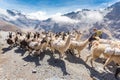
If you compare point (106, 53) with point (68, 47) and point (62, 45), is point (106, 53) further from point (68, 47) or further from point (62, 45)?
point (62, 45)

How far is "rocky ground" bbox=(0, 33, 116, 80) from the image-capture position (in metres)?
22.2

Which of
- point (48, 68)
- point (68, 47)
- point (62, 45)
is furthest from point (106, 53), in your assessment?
point (48, 68)

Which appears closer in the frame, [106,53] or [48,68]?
[48,68]

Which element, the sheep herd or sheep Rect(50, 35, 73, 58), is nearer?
the sheep herd

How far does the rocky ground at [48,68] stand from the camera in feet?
72.7

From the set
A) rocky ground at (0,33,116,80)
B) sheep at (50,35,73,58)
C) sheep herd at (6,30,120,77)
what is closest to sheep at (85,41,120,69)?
sheep herd at (6,30,120,77)

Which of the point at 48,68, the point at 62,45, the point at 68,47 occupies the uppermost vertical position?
the point at 62,45

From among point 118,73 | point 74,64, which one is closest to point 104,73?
point 118,73

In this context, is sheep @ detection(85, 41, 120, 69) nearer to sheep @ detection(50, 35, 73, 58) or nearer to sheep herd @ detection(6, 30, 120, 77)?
sheep herd @ detection(6, 30, 120, 77)

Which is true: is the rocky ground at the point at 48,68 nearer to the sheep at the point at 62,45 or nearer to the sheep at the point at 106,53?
the sheep at the point at 62,45

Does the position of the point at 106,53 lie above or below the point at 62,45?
below

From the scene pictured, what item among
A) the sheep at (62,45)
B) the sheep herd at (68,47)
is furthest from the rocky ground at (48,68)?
the sheep at (62,45)

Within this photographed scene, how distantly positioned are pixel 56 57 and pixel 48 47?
3.77m

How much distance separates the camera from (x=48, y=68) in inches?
928
